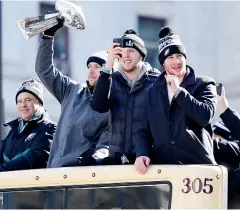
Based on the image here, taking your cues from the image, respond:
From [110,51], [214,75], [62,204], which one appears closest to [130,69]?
[110,51]

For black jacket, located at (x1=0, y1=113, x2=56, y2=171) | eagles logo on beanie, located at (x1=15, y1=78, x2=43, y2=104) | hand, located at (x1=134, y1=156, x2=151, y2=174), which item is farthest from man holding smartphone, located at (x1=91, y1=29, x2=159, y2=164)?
eagles logo on beanie, located at (x1=15, y1=78, x2=43, y2=104)

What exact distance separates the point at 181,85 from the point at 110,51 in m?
0.48

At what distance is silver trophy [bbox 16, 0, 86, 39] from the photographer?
5.71 metres

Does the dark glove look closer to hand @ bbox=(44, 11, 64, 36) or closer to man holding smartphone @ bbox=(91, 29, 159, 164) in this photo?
hand @ bbox=(44, 11, 64, 36)

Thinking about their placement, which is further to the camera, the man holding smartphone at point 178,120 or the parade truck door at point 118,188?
the man holding smartphone at point 178,120

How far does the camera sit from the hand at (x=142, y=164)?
4719mm

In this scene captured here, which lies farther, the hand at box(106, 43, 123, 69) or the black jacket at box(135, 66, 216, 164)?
the hand at box(106, 43, 123, 69)

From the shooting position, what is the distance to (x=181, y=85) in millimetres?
5016

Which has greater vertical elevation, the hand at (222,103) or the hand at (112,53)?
the hand at (112,53)

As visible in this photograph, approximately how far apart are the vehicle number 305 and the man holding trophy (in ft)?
2.65

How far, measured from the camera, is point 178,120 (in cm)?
486

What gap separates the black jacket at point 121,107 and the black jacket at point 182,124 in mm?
152

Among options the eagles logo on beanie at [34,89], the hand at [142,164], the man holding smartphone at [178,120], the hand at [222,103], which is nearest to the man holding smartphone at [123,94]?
the man holding smartphone at [178,120]

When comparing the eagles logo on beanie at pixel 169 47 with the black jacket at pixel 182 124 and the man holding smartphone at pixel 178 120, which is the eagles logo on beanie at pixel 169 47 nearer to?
the man holding smartphone at pixel 178 120
